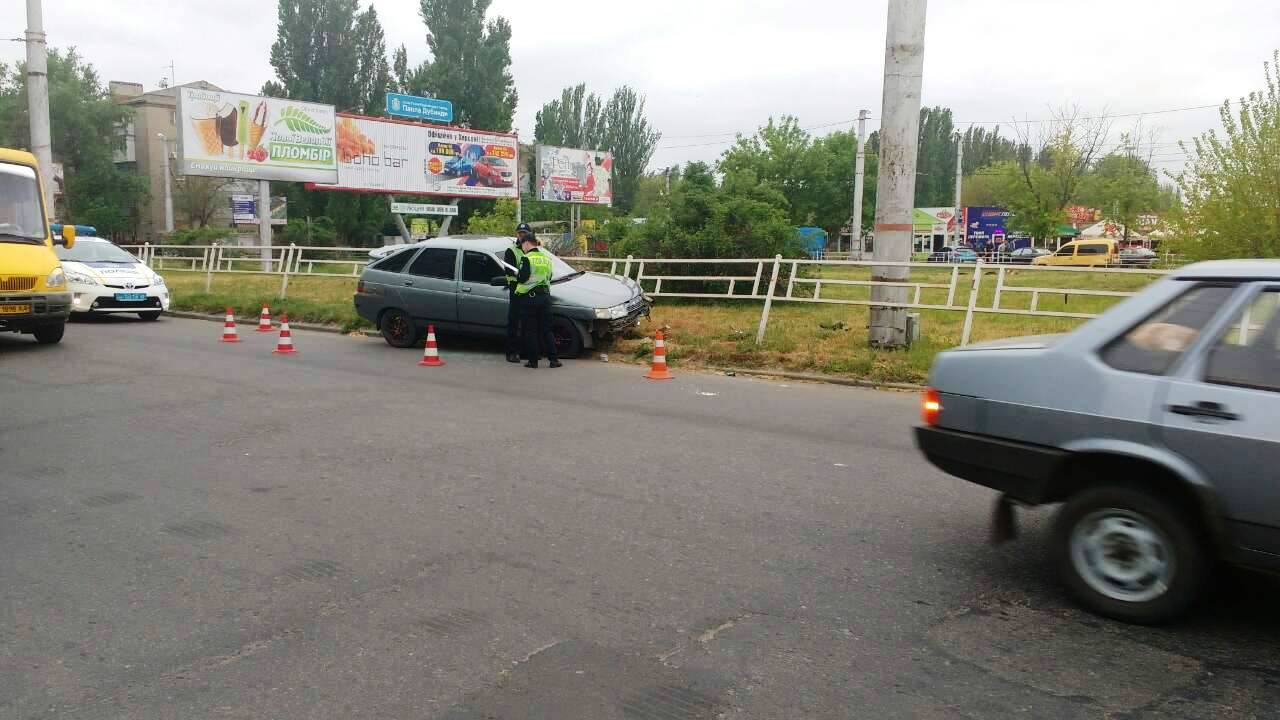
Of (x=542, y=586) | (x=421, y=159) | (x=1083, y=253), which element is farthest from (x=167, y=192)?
(x=542, y=586)

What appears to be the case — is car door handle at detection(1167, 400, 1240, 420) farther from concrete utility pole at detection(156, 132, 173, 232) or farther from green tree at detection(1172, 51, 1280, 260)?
concrete utility pole at detection(156, 132, 173, 232)

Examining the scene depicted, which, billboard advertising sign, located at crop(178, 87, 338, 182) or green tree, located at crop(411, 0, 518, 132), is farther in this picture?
green tree, located at crop(411, 0, 518, 132)

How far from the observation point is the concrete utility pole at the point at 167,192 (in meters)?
57.8

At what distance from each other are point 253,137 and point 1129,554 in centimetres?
3431

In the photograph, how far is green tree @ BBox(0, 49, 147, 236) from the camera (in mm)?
58750

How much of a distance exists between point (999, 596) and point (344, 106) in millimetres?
58649

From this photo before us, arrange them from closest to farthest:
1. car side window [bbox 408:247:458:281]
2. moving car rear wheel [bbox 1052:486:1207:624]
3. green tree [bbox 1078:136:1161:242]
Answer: moving car rear wheel [bbox 1052:486:1207:624], car side window [bbox 408:247:458:281], green tree [bbox 1078:136:1161:242]

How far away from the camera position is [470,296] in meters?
13.0

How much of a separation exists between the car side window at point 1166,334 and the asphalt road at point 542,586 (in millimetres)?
1117

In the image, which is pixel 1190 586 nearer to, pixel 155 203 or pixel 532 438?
pixel 532 438

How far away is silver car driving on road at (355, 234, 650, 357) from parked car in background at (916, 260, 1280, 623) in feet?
28.0

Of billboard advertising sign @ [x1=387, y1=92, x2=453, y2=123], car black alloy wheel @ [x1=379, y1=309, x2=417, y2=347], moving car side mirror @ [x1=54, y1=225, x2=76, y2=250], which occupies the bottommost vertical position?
car black alloy wheel @ [x1=379, y1=309, x2=417, y2=347]

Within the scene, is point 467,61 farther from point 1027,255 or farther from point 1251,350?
point 1251,350

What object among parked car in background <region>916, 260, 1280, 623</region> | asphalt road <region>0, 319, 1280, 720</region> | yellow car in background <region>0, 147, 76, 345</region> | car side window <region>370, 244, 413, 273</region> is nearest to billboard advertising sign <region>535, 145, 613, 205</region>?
car side window <region>370, 244, 413, 273</region>
